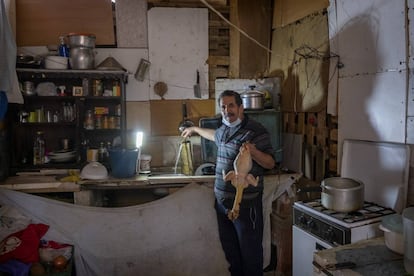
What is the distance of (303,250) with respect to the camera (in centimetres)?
223

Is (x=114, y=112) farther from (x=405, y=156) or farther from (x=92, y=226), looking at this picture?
(x=405, y=156)

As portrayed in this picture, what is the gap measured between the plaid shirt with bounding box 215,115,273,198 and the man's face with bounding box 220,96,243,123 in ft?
0.22

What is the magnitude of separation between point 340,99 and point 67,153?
7.66 ft

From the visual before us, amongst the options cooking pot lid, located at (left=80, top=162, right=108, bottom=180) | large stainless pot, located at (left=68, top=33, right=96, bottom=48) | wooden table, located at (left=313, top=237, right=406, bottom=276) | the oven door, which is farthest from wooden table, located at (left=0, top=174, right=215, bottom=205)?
wooden table, located at (left=313, top=237, right=406, bottom=276)

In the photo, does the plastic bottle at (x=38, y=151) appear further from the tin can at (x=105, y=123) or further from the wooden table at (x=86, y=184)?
the tin can at (x=105, y=123)

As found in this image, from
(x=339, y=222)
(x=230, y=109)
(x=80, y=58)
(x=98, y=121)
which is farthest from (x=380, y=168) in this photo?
(x=80, y=58)

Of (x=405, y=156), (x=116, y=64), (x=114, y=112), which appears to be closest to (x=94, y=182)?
(x=114, y=112)

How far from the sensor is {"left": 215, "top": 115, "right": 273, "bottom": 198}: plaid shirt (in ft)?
7.94

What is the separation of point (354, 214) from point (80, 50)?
8.12 feet

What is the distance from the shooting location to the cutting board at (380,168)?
2.03 meters

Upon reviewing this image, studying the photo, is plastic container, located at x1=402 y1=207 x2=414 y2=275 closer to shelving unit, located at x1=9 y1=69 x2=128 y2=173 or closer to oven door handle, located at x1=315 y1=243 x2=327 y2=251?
oven door handle, located at x1=315 y1=243 x2=327 y2=251

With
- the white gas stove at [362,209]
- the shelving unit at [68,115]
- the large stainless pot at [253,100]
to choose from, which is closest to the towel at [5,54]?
the shelving unit at [68,115]

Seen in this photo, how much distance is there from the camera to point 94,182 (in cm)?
283

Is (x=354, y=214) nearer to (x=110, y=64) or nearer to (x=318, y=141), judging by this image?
(x=318, y=141)
